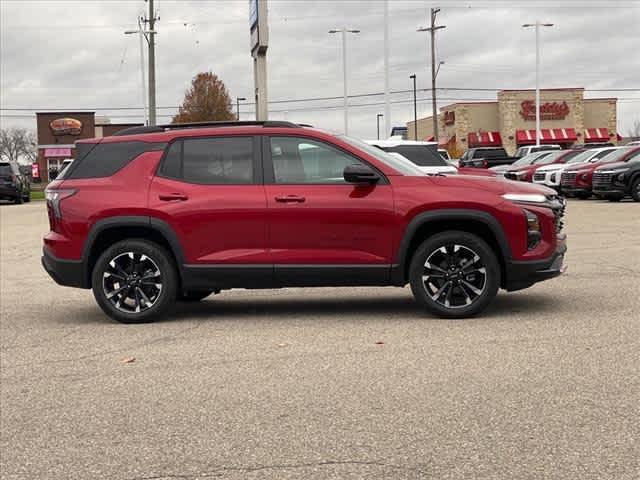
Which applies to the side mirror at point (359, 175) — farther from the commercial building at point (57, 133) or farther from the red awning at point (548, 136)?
the commercial building at point (57, 133)

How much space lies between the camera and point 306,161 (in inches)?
312

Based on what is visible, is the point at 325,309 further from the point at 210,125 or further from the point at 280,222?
the point at 210,125

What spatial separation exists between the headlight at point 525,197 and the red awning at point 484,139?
61.8 m

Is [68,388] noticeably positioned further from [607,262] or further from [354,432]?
[607,262]

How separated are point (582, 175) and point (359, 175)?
19970mm

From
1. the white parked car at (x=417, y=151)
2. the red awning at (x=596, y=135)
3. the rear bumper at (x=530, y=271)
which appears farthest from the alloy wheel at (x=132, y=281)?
the red awning at (x=596, y=135)

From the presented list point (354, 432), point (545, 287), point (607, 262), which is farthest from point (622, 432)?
point (607, 262)

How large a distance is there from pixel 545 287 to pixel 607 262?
90.5 inches

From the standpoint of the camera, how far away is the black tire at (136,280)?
7883 mm

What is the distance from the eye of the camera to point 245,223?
7.76 metres

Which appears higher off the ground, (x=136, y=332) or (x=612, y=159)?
(x=612, y=159)

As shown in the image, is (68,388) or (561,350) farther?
(561,350)

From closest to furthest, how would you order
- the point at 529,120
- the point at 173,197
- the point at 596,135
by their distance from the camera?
the point at 173,197, the point at 529,120, the point at 596,135

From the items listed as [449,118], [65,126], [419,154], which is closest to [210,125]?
[419,154]
